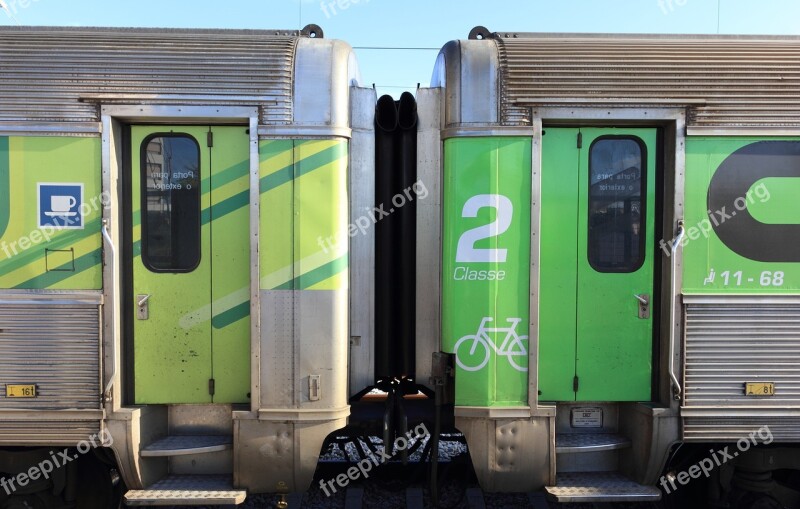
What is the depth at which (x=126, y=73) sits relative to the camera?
3512 millimetres

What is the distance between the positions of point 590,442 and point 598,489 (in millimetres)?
297

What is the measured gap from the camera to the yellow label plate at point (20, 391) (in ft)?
11.4

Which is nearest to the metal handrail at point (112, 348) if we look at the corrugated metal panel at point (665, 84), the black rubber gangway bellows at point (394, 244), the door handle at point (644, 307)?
the black rubber gangway bellows at point (394, 244)

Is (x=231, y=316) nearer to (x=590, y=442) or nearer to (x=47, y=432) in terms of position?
(x=47, y=432)

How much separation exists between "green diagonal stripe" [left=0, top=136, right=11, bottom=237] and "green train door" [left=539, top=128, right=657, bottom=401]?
3.51m

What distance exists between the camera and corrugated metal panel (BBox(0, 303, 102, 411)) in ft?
11.4

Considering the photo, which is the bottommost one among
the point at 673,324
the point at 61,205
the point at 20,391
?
the point at 20,391

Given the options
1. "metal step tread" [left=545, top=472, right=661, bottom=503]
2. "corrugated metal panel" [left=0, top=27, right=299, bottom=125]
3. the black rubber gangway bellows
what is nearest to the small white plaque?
"metal step tread" [left=545, top=472, right=661, bottom=503]

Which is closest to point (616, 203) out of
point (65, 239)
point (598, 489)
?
point (598, 489)

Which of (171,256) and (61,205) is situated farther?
(171,256)

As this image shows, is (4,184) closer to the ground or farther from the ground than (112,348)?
farther from the ground

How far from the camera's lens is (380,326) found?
3980 mm

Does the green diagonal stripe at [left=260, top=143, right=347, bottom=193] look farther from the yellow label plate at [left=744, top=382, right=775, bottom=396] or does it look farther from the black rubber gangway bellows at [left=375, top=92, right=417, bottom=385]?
the yellow label plate at [left=744, top=382, right=775, bottom=396]

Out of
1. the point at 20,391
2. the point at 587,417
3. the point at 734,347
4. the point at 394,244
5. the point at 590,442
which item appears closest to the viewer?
the point at 20,391
